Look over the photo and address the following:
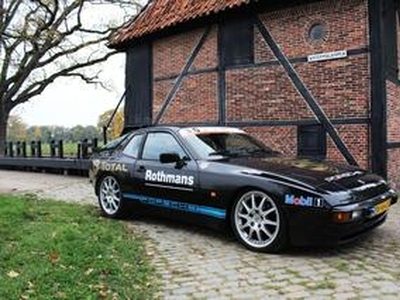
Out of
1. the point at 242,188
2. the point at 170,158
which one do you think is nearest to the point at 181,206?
the point at 170,158

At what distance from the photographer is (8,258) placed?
5230 mm

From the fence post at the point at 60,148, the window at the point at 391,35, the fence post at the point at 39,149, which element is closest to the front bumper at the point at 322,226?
the window at the point at 391,35

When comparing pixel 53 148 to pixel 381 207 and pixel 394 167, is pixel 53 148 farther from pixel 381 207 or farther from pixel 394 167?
pixel 381 207

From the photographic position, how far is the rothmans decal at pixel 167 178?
6523 mm

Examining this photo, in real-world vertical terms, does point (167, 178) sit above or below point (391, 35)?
below

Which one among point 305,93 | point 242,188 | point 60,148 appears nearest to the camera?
point 242,188

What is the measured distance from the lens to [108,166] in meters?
8.00

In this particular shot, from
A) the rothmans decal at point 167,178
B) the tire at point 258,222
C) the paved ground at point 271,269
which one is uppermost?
the rothmans decal at point 167,178

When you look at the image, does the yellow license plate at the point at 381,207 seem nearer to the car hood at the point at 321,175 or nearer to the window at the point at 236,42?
the car hood at the point at 321,175

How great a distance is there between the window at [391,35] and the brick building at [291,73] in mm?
25

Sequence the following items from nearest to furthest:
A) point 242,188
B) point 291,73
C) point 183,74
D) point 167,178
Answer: point 242,188, point 167,178, point 291,73, point 183,74

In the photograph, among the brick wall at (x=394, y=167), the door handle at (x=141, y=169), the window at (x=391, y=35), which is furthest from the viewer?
the window at (x=391, y=35)

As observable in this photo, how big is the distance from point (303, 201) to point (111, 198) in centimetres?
355

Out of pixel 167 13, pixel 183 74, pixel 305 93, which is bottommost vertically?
pixel 305 93
